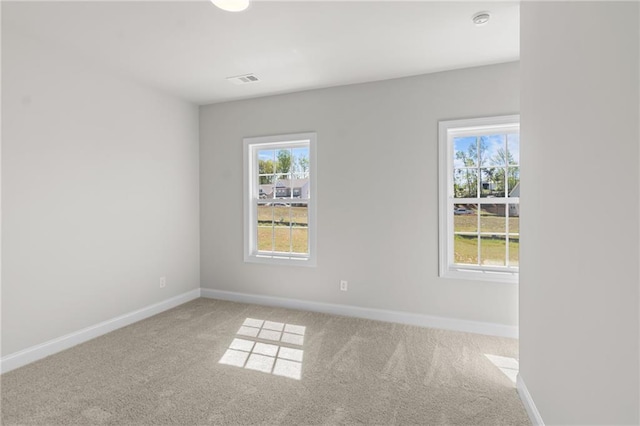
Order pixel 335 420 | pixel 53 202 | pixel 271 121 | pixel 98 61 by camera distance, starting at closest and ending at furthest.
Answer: pixel 335 420, pixel 53 202, pixel 98 61, pixel 271 121

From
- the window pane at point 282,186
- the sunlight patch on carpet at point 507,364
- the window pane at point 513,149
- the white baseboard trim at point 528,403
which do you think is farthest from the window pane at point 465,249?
the window pane at point 282,186

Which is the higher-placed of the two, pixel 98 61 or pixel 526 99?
pixel 98 61

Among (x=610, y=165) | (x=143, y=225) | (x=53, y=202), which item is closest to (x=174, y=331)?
(x=143, y=225)

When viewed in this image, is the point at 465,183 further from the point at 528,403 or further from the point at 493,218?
the point at 528,403

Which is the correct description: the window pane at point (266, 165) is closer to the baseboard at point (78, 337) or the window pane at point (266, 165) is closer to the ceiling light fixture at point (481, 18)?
the baseboard at point (78, 337)

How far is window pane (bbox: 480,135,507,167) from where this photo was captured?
3287 millimetres

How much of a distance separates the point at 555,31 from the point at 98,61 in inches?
142

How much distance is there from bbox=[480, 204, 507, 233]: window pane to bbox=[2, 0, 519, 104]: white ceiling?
55.9 inches

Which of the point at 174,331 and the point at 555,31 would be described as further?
the point at 174,331

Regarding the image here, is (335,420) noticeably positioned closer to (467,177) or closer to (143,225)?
(467,177)

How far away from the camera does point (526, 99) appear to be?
204cm

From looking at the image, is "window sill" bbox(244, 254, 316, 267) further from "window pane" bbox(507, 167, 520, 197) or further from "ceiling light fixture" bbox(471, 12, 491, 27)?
"ceiling light fixture" bbox(471, 12, 491, 27)

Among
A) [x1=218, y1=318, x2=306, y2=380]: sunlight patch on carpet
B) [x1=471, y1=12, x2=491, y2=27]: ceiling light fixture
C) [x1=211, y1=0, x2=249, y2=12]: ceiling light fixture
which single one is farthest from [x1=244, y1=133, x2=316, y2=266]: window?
[x1=471, y1=12, x2=491, y2=27]: ceiling light fixture

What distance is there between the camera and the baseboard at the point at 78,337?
258 centimetres
